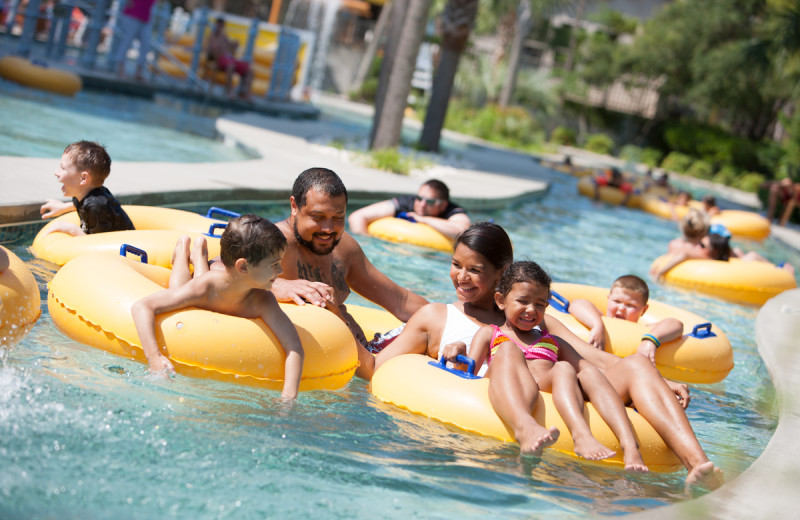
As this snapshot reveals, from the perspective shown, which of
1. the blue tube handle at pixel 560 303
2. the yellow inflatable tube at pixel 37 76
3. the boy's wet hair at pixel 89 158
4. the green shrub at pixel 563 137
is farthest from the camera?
the green shrub at pixel 563 137

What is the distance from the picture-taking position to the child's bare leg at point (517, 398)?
3.59 metres

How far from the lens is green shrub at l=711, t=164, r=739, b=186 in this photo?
2725 cm

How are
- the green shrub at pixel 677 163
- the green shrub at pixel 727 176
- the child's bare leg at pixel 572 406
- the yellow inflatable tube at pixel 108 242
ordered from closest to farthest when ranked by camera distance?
the child's bare leg at pixel 572 406
the yellow inflatable tube at pixel 108 242
the green shrub at pixel 727 176
the green shrub at pixel 677 163

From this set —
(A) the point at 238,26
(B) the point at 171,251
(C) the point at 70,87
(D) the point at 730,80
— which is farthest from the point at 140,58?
(D) the point at 730,80

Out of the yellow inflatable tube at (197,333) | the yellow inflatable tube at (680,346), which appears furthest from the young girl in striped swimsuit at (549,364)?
the yellow inflatable tube at (680,346)

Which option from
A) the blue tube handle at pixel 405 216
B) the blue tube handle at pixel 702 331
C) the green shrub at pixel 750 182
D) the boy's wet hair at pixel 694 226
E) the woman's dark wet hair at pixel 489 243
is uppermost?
the green shrub at pixel 750 182

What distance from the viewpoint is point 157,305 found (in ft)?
12.7

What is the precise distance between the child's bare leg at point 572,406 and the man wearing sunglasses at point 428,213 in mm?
4307

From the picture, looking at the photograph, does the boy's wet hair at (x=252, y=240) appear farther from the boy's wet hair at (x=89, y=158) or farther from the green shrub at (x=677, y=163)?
the green shrub at (x=677, y=163)

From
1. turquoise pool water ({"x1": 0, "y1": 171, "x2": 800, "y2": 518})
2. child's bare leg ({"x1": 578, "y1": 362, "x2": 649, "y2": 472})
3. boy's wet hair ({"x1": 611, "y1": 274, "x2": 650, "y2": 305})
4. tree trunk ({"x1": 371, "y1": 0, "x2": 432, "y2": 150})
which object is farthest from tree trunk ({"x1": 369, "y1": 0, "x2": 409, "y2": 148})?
child's bare leg ({"x1": 578, "y1": 362, "x2": 649, "y2": 472})

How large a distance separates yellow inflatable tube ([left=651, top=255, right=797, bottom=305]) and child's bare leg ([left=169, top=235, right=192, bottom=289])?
593 centimetres

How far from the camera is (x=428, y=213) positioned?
848cm

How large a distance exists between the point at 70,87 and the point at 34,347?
11995mm

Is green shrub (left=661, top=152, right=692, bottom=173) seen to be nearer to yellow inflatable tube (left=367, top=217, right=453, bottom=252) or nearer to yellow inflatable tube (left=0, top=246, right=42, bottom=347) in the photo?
yellow inflatable tube (left=367, top=217, right=453, bottom=252)
